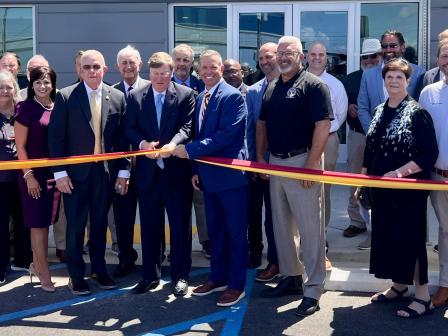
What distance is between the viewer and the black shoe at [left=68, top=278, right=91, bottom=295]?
566cm

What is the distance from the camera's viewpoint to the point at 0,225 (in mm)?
6062

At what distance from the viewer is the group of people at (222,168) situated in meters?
5.03

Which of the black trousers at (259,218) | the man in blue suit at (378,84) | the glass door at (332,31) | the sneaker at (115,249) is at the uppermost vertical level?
the glass door at (332,31)

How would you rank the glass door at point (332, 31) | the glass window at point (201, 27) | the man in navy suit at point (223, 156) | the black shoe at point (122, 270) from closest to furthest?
1. the man in navy suit at point (223, 156)
2. the black shoe at point (122, 270)
3. the glass door at point (332, 31)
4. the glass window at point (201, 27)

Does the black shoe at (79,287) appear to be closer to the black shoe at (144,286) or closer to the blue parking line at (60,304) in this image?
the blue parking line at (60,304)

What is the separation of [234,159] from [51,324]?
1966 millimetres

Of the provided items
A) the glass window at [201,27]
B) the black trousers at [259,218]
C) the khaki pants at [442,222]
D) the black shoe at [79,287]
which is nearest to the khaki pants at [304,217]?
the black trousers at [259,218]

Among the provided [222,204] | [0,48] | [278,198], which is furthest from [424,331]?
[0,48]

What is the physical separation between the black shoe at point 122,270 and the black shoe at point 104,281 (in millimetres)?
247

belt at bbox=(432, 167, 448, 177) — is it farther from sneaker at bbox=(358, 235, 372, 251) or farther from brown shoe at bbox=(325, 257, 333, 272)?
sneaker at bbox=(358, 235, 372, 251)

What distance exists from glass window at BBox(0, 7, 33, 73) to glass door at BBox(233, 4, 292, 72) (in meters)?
3.34

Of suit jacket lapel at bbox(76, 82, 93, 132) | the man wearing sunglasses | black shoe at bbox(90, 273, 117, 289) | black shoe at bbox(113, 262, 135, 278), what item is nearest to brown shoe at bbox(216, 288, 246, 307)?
black shoe at bbox(90, 273, 117, 289)

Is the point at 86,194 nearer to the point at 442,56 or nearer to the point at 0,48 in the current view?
the point at 442,56

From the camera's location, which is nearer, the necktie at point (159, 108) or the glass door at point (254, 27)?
the necktie at point (159, 108)
